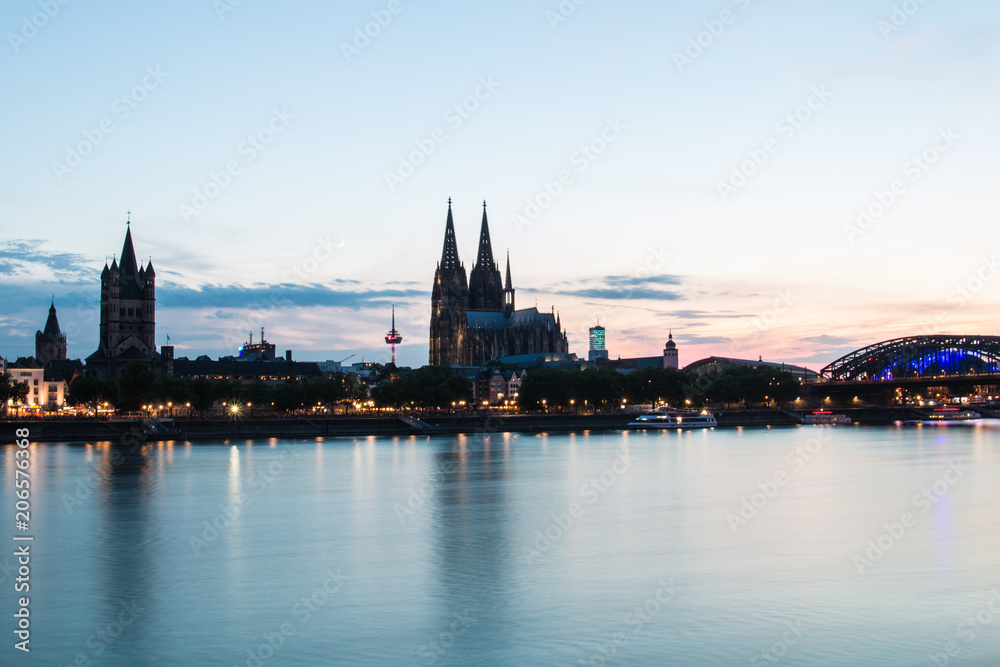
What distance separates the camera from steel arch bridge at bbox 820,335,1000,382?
134500 mm

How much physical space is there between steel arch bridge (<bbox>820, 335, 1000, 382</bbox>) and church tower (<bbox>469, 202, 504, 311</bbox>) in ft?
189

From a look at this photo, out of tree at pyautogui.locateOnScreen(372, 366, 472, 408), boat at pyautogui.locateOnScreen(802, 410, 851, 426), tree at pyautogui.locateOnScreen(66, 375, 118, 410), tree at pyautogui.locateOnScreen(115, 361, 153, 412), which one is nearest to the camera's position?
tree at pyautogui.locateOnScreen(115, 361, 153, 412)

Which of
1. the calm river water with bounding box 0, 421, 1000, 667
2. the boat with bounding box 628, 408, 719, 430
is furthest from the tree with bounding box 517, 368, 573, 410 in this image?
the calm river water with bounding box 0, 421, 1000, 667

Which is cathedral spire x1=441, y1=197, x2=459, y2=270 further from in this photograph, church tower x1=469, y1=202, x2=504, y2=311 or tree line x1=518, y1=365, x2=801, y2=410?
tree line x1=518, y1=365, x2=801, y2=410

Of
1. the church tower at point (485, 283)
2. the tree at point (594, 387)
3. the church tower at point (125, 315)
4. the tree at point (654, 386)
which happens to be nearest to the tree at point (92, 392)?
the church tower at point (125, 315)

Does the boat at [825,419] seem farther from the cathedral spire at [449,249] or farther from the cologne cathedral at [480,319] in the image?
the cathedral spire at [449,249]

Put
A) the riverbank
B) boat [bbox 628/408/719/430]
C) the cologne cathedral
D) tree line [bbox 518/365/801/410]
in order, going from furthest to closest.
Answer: the cologne cathedral < tree line [bbox 518/365/801/410] < boat [bbox 628/408/719/430] < the riverbank

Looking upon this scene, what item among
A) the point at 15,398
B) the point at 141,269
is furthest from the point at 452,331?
the point at 15,398

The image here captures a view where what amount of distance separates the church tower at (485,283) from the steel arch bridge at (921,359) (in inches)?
2268

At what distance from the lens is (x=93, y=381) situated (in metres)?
97.7

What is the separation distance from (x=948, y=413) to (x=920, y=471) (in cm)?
8601

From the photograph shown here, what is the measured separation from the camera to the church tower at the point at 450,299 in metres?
175

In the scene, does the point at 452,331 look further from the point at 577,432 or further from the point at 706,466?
the point at 706,466

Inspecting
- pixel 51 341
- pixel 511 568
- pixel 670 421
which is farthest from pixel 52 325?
pixel 511 568
